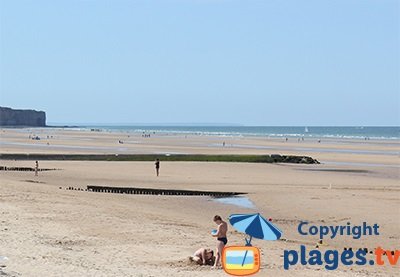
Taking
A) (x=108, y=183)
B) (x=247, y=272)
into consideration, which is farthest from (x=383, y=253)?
(x=108, y=183)

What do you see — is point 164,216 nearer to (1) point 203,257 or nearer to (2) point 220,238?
(1) point 203,257

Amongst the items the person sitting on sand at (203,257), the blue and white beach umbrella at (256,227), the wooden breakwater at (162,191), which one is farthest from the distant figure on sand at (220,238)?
the wooden breakwater at (162,191)

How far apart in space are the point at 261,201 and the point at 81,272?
55.5 feet

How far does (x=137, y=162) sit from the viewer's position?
52.4 metres

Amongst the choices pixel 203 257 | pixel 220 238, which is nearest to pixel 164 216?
pixel 203 257

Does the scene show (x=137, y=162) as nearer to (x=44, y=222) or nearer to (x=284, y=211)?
(x=284, y=211)

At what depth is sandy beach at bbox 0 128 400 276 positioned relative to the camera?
Result: 15.6 metres

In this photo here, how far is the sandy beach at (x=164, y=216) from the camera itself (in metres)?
15.6

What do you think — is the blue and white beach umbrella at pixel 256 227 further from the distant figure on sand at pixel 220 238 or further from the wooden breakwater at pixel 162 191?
the wooden breakwater at pixel 162 191

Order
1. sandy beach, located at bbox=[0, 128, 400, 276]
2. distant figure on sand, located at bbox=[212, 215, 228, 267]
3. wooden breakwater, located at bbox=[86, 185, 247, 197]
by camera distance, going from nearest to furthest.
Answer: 1. distant figure on sand, located at bbox=[212, 215, 228, 267]
2. sandy beach, located at bbox=[0, 128, 400, 276]
3. wooden breakwater, located at bbox=[86, 185, 247, 197]

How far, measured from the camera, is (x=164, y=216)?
2436cm

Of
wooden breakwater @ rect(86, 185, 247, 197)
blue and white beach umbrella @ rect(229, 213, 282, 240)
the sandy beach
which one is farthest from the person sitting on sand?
wooden breakwater @ rect(86, 185, 247, 197)

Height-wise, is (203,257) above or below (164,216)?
above

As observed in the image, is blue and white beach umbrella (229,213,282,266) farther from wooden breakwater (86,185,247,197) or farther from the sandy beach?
wooden breakwater (86,185,247,197)
